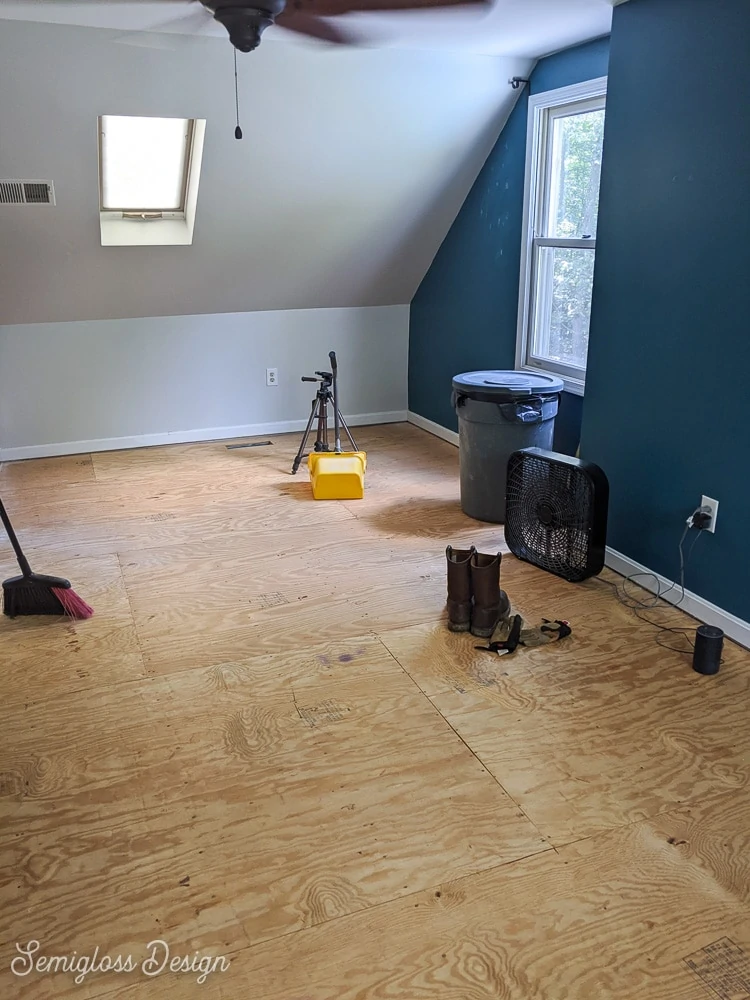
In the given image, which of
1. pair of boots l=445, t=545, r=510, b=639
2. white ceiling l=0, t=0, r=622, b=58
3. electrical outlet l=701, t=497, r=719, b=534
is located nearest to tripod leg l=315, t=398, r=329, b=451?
white ceiling l=0, t=0, r=622, b=58

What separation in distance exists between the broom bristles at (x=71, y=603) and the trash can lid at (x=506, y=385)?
1.89 m

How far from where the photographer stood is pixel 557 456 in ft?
10.6

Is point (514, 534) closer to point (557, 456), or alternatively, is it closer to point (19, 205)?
point (557, 456)

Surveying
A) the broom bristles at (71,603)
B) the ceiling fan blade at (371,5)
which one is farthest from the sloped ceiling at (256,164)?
the broom bristles at (71,603)

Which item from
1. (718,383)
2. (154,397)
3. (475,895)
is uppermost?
(718,383)

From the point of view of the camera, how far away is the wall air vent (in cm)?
382

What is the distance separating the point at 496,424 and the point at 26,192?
2.50 metres

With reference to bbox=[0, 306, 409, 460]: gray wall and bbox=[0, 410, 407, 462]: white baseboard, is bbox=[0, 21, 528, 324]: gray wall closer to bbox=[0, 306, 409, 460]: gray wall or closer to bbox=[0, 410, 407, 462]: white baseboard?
bbox=[0, 306, 409, 460]: gray wall

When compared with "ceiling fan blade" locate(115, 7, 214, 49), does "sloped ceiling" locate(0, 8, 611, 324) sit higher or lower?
lower

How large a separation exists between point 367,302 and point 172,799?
3.98 metres

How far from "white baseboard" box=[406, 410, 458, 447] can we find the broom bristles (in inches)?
111

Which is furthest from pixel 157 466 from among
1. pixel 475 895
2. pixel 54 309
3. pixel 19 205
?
pixel 475 895

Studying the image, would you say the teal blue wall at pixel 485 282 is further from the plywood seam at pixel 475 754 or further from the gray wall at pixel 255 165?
the plywood seam at pixel 475 754

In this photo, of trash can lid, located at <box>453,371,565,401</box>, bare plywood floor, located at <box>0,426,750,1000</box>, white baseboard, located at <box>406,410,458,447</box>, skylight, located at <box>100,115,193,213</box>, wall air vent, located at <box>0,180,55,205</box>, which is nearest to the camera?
bare plywood floor, located at <box>0,426,750,1000</box>
